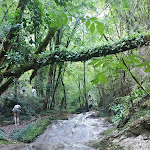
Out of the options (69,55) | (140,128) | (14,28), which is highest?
(14,28)

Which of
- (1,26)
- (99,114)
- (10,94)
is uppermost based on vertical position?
(1,26)

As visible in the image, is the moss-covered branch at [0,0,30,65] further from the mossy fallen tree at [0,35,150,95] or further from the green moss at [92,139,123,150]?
the green moss at [92,139,123,150]

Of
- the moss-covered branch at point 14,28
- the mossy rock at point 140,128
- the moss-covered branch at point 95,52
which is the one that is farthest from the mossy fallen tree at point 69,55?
the mossy rock at point 140,128

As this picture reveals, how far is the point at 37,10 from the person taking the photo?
14.9ft

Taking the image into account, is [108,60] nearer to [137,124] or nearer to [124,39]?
[137,124]

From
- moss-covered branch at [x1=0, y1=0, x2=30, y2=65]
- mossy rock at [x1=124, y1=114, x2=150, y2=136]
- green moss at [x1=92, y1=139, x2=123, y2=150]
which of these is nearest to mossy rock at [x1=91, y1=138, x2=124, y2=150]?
green moss at [x1=92, y1=139, x2=123, y2=150]

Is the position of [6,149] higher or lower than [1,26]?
lower

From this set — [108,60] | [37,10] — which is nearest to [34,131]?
[37,10]

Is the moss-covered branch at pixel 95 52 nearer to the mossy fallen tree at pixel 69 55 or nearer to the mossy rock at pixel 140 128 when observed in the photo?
the mossy fallen tree at pixel 69 55

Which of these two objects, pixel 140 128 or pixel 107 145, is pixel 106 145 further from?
pixel 140 128

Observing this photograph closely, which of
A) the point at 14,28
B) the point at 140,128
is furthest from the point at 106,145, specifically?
the point at 14,28

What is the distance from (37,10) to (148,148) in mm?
4628

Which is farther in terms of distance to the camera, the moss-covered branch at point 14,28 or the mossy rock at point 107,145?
the moss-covered branch at point 14,28

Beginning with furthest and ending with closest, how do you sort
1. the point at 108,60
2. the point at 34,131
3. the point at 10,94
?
the point at 10,94 < the point at 34,131 < the point at 108,60
